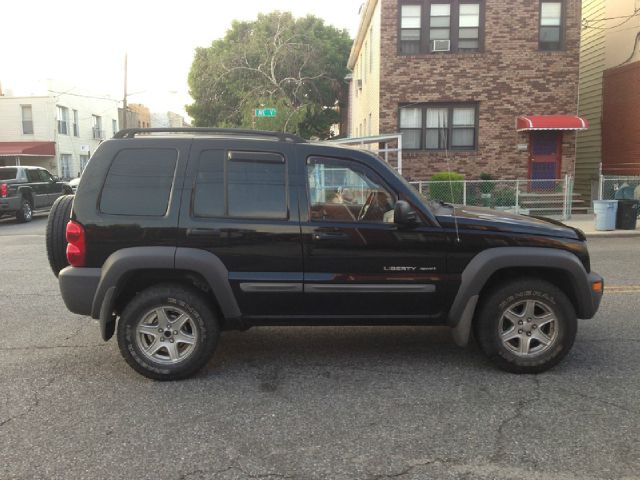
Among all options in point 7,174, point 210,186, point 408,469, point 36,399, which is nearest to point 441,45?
point 7,174

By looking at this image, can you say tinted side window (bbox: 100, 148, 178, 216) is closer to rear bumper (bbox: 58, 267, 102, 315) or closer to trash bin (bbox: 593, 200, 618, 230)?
rear bumper (bbox: 58, 267, 102, 315)

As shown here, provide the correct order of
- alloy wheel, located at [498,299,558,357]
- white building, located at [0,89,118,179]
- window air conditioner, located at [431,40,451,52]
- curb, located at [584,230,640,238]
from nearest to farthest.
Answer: alloy wheel, located at [498,299,558,357], curb, located at [584,230,640,238], window air conditioner, located at [431,40,451,52], white building, located at [0,89,118,179]

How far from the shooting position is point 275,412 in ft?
12.4

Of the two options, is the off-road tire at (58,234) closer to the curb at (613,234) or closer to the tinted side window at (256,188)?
the tinted side window at (256,188)

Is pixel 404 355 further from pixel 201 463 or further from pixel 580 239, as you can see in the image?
pixel 201 463

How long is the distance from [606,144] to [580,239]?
1829cm

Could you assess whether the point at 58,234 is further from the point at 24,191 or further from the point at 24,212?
the point at 24,191

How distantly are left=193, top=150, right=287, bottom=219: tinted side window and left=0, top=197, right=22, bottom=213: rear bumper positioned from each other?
1601 centimetres

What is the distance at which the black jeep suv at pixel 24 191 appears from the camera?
58.0ft

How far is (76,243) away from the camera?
13.9 ft

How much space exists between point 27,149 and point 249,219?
115 feet

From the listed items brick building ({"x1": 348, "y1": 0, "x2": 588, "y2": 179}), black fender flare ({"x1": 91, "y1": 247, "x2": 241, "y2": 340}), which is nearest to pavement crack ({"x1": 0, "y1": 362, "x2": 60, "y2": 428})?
black fender flare ({"x1": 91, "y1": 247, "x2": 241, "y2": 340})

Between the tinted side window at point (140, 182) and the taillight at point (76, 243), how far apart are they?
0.24m

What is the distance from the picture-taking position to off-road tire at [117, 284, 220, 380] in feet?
14.0
